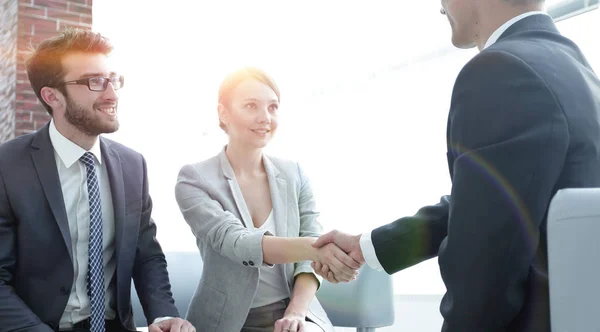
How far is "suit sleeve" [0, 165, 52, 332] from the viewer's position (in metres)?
1.91

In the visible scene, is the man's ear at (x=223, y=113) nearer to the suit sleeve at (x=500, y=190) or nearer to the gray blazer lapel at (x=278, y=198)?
the gray blazer lapel at (x=278, y=198)

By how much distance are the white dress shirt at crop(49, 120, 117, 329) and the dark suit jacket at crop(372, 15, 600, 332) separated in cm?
132

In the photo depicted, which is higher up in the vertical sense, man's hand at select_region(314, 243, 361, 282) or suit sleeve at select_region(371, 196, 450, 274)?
suit sleeve at select_region(371, 196, 450, 274)

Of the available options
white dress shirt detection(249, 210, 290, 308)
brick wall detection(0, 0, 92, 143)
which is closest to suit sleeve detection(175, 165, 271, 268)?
white dress shirt detection(249, 210, 290, 308)

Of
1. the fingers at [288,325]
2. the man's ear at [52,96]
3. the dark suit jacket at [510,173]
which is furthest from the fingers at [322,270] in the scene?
the man's ear at [52,96]

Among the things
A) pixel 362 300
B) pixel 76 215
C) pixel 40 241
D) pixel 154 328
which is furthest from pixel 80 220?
pixel 362 300

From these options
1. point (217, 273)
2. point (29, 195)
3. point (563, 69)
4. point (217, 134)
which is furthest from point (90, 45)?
point (217, 134)

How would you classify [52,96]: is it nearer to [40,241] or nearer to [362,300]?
[40,241]

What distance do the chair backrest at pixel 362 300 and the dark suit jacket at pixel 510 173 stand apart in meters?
1.25

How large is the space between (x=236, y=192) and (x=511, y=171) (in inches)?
51.0

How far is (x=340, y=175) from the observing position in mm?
3926

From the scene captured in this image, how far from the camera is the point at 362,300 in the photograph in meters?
2.47

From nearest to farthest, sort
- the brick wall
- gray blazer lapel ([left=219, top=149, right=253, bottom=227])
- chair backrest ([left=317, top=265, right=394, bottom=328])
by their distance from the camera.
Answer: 1. gray blazer lapel ([left=219, top=149, right=253, bottom=227])
2. chair backrest ([left=317, top=265, right=394, bottom=328])
3. the brick wall

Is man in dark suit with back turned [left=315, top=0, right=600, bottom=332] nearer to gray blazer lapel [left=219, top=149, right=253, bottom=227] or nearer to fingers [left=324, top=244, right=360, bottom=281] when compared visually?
fingers [left=324, top=244, right=360, bottom=281]
